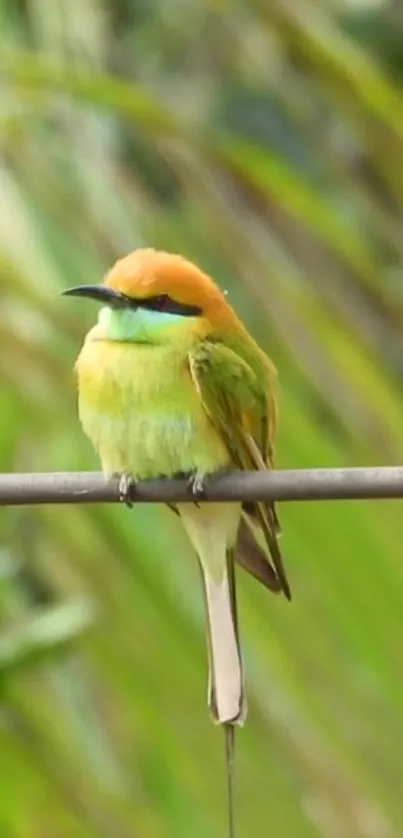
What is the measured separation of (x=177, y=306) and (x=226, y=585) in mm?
181

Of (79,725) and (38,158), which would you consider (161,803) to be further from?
(38,158)

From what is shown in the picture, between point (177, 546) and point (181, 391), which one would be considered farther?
point (177, 546)

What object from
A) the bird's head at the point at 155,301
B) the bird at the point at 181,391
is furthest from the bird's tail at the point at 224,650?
the bird's head at the point at 155,301

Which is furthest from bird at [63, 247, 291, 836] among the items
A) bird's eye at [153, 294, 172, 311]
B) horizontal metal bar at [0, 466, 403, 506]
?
horizontal metal bar at [0, 466, 403, 506]

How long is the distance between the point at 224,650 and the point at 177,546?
0.78ft

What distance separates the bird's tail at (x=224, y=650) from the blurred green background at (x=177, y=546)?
6 centimetres

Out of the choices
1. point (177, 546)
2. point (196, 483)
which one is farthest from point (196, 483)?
point (177, 546)

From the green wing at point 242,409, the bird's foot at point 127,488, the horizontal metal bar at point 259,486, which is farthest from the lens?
the green wing at point 242,409

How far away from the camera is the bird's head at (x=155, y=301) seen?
3.16 ft

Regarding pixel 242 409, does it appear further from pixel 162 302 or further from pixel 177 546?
pixel 177 546

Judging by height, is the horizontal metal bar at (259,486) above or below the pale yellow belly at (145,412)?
above

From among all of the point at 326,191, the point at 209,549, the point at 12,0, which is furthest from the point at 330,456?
the point at 326,191

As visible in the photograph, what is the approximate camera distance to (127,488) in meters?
0.91

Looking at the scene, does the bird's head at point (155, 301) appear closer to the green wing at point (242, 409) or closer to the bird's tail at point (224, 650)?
the green wing at point (242, 409)
